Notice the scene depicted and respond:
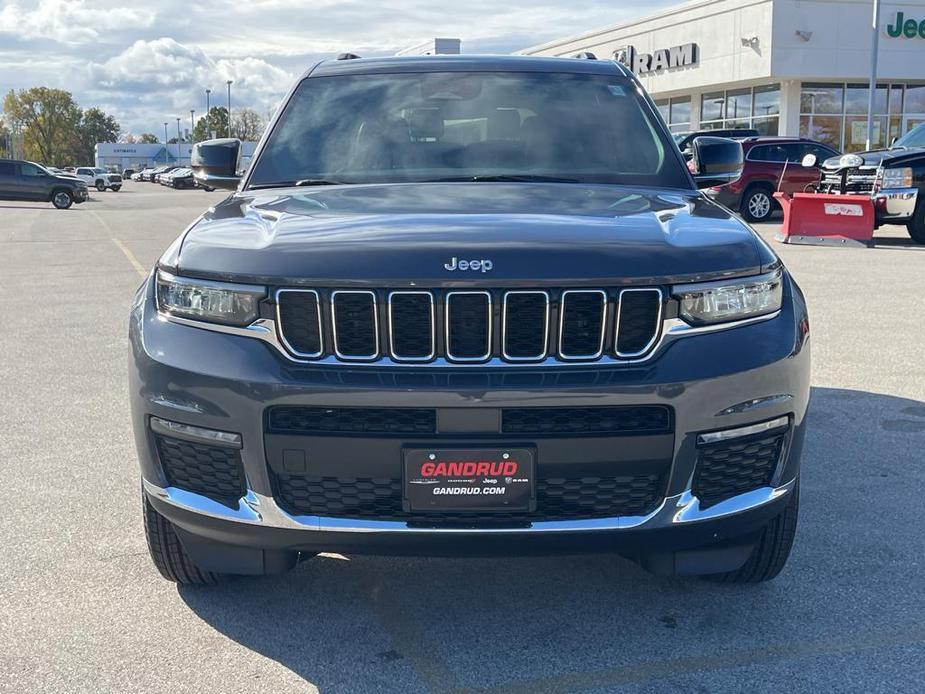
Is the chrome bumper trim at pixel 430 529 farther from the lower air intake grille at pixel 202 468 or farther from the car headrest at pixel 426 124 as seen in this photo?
the car headrest at pixel 426 124

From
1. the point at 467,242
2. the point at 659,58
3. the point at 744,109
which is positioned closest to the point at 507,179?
the point at 467,242

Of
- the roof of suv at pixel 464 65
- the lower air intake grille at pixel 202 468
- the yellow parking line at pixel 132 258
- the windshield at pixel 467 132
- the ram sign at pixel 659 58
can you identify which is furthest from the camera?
the ram sign at pixel 659 58

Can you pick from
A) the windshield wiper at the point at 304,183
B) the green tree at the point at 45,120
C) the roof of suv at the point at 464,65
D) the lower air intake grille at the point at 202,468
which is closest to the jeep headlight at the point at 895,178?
the roof of suv at the point at 464,65

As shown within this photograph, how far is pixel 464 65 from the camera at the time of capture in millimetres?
4582

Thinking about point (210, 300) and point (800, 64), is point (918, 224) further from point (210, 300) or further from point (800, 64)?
point (800, 64)

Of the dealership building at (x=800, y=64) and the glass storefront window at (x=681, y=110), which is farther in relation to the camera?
the glass storefront window at (x=681, y=110)

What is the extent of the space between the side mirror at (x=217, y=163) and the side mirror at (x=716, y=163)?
2.14 metres

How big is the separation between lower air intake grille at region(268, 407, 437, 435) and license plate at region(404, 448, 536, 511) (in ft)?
0.24

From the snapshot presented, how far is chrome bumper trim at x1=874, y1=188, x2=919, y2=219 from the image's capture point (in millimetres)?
14828

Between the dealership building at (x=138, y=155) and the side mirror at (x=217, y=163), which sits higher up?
the side mirror at (x=217, y=163)

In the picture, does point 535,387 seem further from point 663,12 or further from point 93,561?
point 663,12

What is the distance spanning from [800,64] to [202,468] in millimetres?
37421

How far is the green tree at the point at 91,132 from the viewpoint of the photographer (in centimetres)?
15450

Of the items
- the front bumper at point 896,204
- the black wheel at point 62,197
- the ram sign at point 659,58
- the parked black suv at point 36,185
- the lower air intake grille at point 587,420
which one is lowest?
the black wheel at point 62,197
